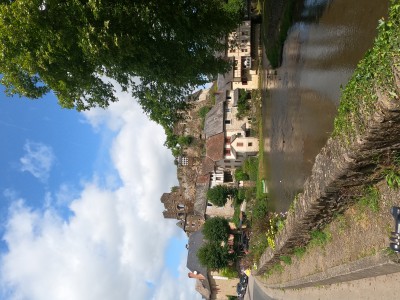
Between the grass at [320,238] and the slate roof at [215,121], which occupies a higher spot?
the slate roof at [215,121]

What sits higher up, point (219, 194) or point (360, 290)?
point (219, 194)

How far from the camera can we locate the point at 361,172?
32.2 feet

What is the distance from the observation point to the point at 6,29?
59.1 feet

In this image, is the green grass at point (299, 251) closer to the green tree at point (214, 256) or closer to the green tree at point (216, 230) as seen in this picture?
the green tree at point (214, 256)

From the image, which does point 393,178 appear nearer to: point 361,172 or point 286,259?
point 361,172

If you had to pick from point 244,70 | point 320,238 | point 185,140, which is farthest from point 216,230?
point 320,238

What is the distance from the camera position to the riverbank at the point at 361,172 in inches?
311

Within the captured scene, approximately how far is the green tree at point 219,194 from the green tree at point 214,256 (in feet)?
23.1

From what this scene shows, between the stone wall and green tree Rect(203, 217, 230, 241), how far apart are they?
37.5m

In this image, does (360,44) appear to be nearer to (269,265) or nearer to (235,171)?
(269,265)

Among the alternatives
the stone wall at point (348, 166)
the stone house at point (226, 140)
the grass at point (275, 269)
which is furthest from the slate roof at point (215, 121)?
the stone wall at point (348, 166)

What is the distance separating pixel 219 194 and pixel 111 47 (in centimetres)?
3945

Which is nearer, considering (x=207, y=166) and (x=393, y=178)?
(x=393, y=178)

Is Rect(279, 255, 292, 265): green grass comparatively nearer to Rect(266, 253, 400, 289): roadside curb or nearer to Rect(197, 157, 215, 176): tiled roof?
Rect(266, 253, 400, 289): roadside curb
